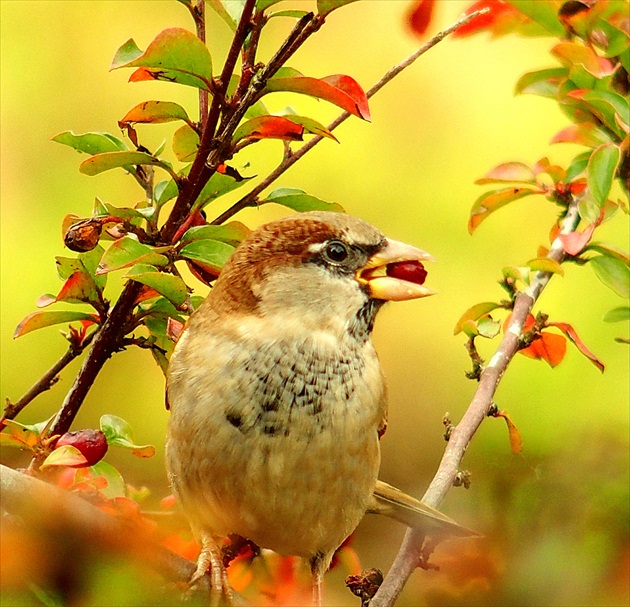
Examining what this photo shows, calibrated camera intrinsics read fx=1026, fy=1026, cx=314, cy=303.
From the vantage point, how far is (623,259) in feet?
4.22

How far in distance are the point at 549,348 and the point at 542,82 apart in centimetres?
36

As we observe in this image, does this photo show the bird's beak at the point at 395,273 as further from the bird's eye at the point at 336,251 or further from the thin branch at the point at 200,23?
the thin branch at the point at 200,23

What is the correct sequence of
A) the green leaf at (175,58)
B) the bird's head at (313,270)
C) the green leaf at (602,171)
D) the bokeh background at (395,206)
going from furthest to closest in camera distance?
the bokeh background at (395,206) < the bird's head at (313,270) < the green leaf at (602,171) < the green leaf at (175,58)

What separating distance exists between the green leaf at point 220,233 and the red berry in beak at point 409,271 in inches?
8.0

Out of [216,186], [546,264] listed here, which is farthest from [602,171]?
[216,186]

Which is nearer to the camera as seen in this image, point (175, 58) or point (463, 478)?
point (175, 58)

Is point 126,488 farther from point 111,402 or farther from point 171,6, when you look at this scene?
point 171,6

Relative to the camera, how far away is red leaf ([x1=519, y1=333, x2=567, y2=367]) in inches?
50.9

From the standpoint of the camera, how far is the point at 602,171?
1161 millimetres

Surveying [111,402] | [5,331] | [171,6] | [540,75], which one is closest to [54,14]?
[171,6]

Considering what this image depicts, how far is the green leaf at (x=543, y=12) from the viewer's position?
4.28 ft

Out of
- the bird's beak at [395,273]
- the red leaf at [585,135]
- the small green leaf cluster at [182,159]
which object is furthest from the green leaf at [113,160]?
the red leaf at [585,135]

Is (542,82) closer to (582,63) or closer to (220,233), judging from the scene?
(582,63)

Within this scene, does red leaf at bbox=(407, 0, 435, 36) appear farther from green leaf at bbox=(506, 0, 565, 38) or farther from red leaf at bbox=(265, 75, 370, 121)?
red leaf at bbox=(265, 75, 370, 121)
